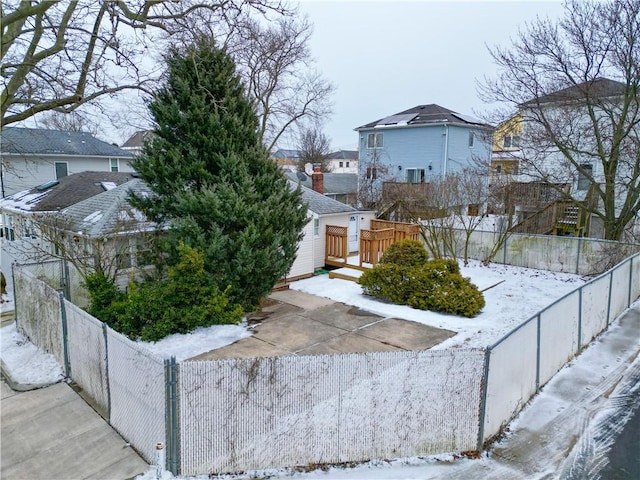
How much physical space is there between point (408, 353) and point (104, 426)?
434 centimetres

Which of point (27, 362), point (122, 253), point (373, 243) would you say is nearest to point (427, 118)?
point (373, 243)

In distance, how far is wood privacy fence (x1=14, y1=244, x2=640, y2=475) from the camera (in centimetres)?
500

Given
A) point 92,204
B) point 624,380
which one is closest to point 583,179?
point 624,380

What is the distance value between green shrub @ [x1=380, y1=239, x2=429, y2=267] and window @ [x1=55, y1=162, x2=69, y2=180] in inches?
885

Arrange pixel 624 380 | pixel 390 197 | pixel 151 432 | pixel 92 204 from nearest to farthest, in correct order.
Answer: pixel 151 432 < pixel 624 380 < pixel 92 204 < pixel 390 197

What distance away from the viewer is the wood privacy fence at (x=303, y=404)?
5.00 m

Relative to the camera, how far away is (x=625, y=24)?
14.0 m

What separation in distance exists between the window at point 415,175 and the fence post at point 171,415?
2544 centimetres

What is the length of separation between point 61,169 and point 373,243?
21.2m

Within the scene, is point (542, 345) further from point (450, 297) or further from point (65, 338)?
point (65, 338)

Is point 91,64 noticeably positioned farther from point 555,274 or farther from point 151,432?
point 555,274

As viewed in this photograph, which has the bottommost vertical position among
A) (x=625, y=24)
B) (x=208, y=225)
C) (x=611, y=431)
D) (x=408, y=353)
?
(x=611, y=431)

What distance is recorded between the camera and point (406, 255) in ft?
38.5

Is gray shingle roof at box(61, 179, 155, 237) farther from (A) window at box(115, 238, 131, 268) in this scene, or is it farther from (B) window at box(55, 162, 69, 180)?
(B) window at box(55, 162, 69, 180)
